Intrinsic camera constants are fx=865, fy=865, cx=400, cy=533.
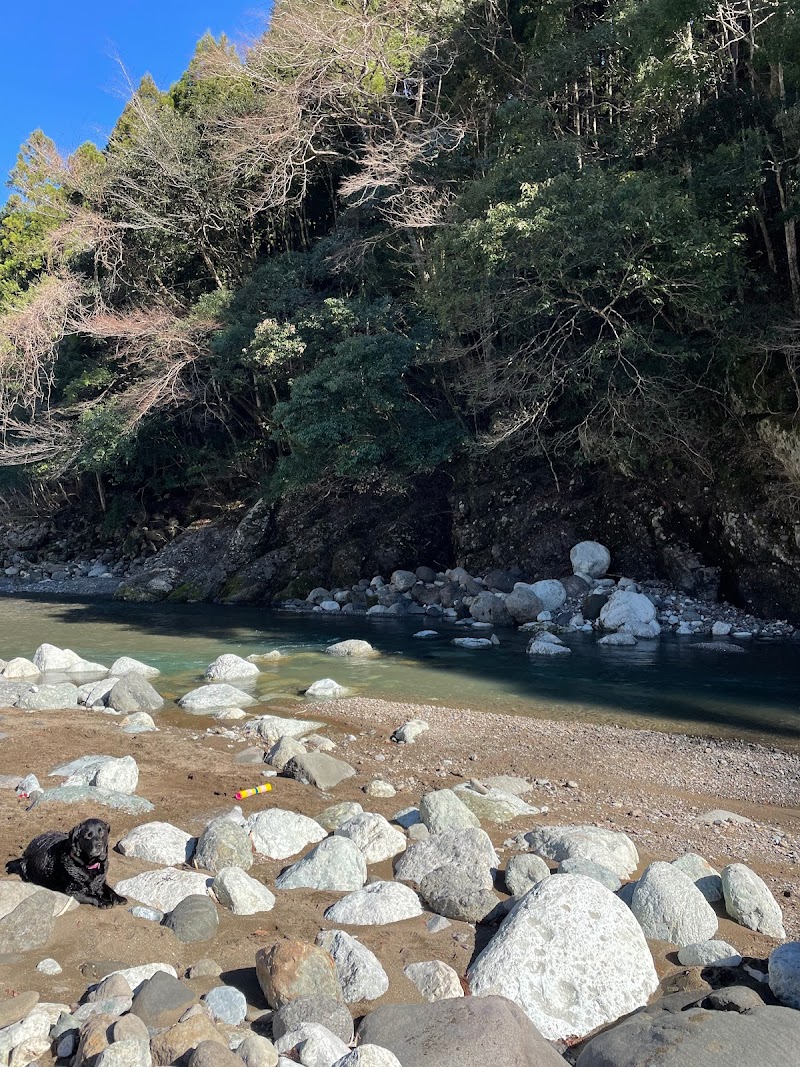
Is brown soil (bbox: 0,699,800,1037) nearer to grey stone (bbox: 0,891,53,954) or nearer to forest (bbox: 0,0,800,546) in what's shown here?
grey stone (bbox: 0,891,53,954)

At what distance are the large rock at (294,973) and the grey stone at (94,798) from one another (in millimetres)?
2358

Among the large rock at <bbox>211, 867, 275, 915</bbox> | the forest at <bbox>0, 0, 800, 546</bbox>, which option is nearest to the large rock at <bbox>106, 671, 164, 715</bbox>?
the large rock at <bbox>211, 867, 275, 915</bbox>

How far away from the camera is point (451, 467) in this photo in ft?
64.2

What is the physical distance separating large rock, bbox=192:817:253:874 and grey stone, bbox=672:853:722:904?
7.55ft

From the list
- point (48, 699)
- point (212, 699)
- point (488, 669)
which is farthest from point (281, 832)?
point (488, 669)

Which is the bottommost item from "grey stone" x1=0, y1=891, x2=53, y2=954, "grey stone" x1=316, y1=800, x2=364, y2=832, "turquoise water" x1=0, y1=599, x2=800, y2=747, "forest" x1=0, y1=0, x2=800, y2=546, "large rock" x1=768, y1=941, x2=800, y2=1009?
"turquoise water" x1=0, y1=599, x2=800, y2=747

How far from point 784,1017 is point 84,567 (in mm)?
25427

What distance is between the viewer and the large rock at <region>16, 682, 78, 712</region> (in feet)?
29.5

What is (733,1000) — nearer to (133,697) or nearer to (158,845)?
(158,845)

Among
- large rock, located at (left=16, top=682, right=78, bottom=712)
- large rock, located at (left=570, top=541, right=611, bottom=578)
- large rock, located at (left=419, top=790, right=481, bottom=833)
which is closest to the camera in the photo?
large rock, located at (left=419, top=790, right=481, bottom=833)

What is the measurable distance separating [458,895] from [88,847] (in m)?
1.81

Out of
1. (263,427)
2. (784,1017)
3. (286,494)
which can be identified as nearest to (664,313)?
(286,494)

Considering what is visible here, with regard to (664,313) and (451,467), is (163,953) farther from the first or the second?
(451,467)

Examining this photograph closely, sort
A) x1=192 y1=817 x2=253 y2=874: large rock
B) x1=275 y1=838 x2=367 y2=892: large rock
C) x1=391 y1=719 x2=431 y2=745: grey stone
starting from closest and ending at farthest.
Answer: x1=275 y1=838 x2=367 y2=892: large rock, x1=192 y1=817 x2=253 y2=874: large rock, x1=391 y1=719 x2=431 y2=745: grey stone
